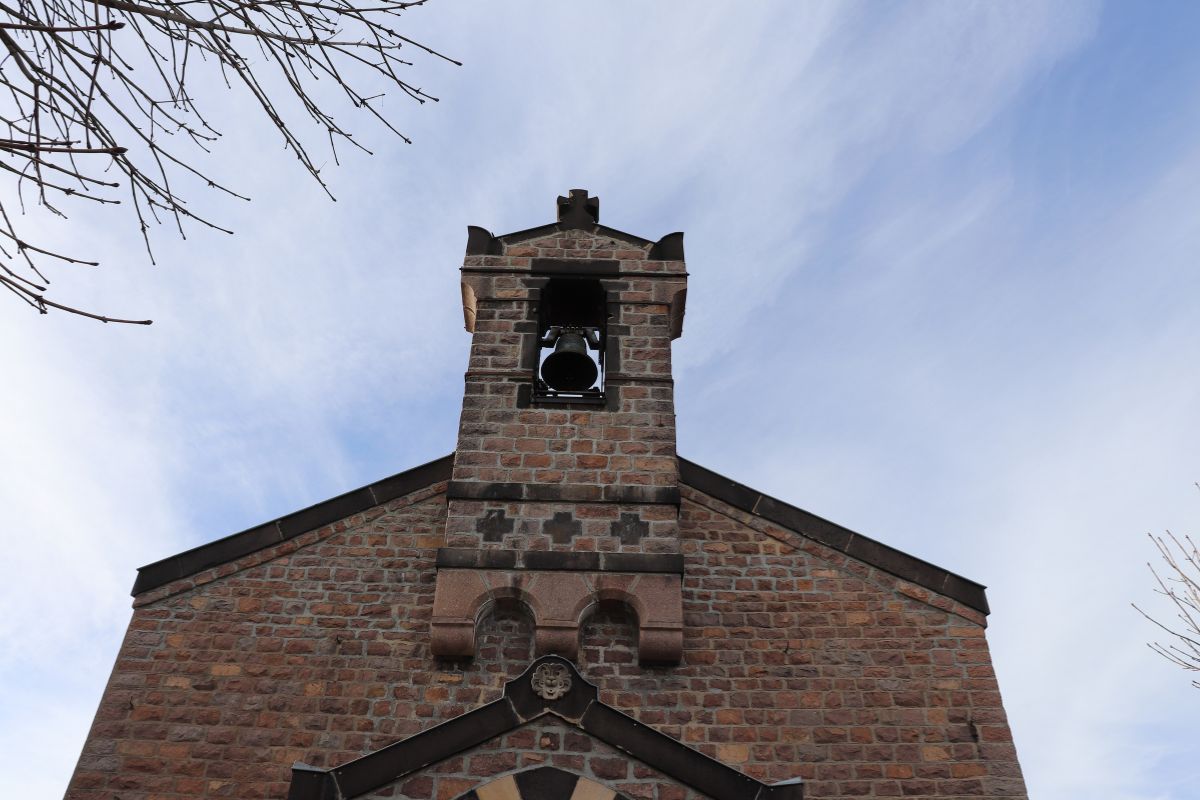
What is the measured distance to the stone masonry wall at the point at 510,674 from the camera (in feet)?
22.5

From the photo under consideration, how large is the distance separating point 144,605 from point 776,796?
4.74m

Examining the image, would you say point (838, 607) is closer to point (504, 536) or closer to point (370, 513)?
point (504, 536)

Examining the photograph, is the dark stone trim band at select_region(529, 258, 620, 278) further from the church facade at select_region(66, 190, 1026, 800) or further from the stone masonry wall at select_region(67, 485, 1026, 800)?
the stone masonry wall at select_region(67, 485, 1026, 800)

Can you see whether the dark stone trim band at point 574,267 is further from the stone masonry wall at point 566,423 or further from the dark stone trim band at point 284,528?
the dark stone trim band at point 284,528

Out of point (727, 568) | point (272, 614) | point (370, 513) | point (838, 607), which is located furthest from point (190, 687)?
point (838, 607)

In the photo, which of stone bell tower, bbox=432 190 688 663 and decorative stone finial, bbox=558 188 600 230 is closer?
Answer: stone bell tower, bbox=432 190 688 663

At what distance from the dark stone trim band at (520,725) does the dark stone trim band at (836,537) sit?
270 centimetres

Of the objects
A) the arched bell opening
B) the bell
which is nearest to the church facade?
the bell

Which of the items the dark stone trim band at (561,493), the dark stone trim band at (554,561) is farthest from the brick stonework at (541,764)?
the dark stone trim band at (561,493)

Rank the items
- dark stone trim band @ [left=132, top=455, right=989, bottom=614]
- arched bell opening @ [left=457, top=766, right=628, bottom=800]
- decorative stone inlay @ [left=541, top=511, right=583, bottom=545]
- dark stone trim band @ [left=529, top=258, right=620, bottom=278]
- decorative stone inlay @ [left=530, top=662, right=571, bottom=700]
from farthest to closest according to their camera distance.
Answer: dark stone trim band @ [left=529, top=258, right=620, bottom=278]
dark stone trim band @ [left=132, top=455, right=989, bottom=614]
decorative stone inlay @ [left=541, top=511, right=583, bottom=545]
decorative stone inlay @ [left=530, top=662, right=571, bottom=700]
arched bell opening @ [left=457, top=766, right=628, bottom=800]

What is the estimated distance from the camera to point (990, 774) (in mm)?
6871

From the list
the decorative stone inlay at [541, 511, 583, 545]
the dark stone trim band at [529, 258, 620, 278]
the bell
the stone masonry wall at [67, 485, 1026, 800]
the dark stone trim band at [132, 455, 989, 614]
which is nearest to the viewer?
the stone masonry wall at [67, 485, 1026, 800]

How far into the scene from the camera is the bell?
8.87 m

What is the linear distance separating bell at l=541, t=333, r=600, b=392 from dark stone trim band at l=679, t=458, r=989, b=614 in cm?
112
